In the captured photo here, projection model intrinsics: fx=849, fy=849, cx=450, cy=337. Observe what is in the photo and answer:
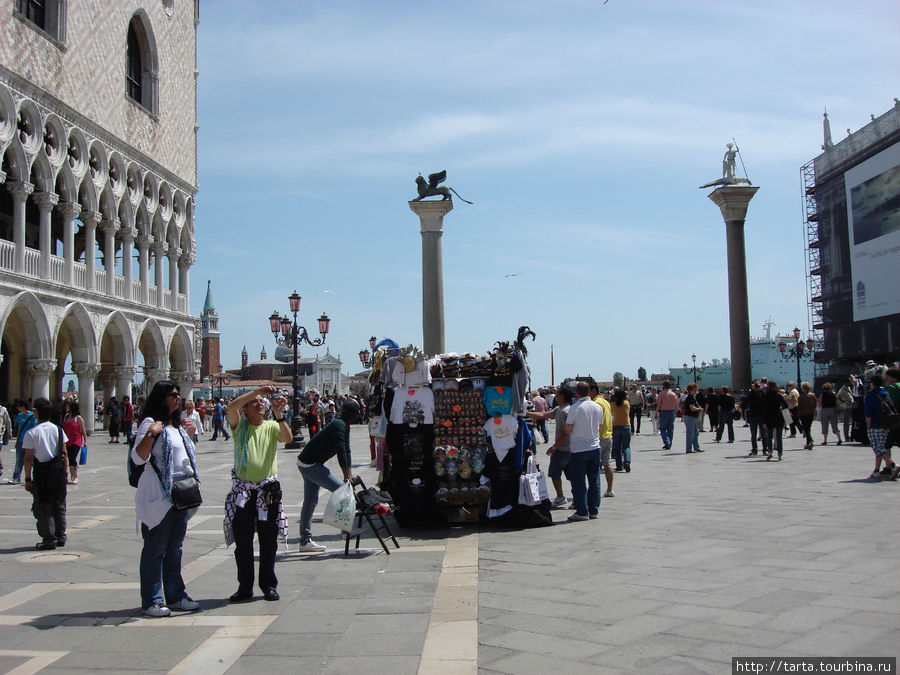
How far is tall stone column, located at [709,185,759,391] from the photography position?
32000 millimetres

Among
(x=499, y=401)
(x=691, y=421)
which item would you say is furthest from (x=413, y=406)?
(x=691, y=421)

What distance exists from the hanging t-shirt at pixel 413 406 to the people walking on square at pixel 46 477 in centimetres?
335

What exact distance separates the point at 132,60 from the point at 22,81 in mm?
9303

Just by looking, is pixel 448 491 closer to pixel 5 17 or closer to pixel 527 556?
pixel 527 556

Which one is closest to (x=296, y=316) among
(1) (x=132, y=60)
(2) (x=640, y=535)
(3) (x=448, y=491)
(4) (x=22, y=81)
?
(4) (x=22, y=81)

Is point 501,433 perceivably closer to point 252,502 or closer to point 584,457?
point 584,457

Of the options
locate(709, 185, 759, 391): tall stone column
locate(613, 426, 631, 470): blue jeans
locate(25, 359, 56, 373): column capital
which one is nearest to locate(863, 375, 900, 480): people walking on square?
locate(613, 426, 631, 470): blue jeans

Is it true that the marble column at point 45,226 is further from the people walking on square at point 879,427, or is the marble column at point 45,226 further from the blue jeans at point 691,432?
the people walking on square at point 879,427

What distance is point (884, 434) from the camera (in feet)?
38.2

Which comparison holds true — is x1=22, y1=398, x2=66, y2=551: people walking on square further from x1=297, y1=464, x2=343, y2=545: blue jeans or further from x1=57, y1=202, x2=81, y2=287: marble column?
x1=57, y1=202, x2=81, y2=287: marble column

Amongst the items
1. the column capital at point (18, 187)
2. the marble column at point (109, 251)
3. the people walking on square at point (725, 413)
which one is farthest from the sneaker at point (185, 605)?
the marble column at point (109, 251)

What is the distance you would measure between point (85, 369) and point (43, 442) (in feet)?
68.8

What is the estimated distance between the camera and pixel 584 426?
30.0 feet

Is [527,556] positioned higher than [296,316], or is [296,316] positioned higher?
[296,316]
